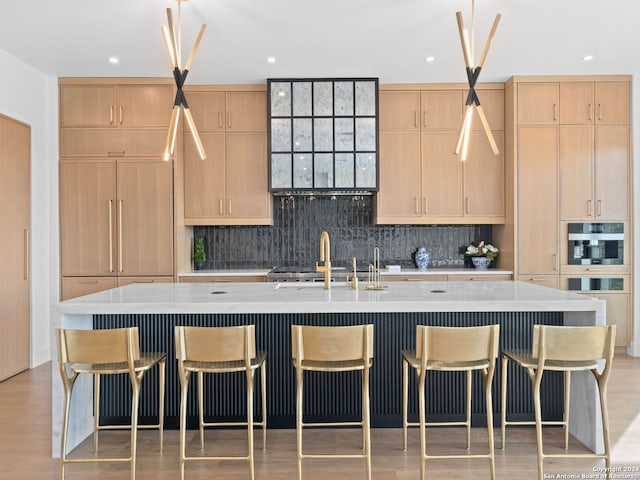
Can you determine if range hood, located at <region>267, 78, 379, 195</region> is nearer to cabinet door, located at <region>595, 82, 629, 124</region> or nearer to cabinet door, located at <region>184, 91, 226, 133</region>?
cabinet door, located at <region>184, 91, 226, 133</region>

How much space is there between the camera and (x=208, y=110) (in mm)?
5699

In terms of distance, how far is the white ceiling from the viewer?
12.6ft

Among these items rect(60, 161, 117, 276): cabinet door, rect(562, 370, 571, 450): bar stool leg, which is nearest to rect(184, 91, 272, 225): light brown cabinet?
rect(60, 161, 117, 276): cabinet door

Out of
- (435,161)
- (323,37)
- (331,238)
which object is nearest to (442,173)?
(435,161)

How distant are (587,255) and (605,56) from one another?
2.01m

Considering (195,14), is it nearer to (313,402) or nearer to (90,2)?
(90,2)

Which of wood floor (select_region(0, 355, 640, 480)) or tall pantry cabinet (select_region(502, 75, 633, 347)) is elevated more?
tall pantry cabinet (select_region(502, 75, 633, 347))

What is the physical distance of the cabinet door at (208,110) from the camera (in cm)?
569

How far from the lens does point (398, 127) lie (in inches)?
225

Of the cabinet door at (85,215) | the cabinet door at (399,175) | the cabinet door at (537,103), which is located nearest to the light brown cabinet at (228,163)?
the cabinet door at (85,215)

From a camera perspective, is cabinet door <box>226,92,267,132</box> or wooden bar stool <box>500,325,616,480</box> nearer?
wooden bar stool <box>500,325,616,480</box>

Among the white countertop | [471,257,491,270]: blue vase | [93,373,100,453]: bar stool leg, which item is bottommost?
[93,373,100,453]: bar stool leg

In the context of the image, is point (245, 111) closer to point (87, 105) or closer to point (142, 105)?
point (142, 105)

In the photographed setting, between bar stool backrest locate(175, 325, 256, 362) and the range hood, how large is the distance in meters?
3.10
